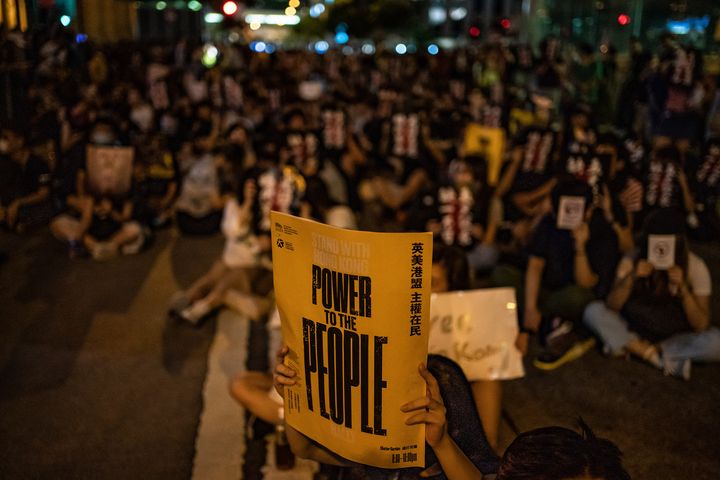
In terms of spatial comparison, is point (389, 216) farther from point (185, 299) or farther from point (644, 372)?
point (644, 372)

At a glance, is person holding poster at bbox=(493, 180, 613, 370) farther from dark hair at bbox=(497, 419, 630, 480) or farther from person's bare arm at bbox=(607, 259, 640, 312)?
dark hair at bbox=(497, 419, 630, 480)

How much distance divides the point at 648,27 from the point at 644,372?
43.0 feet

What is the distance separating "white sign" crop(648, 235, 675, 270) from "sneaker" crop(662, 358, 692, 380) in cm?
69

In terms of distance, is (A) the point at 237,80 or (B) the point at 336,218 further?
(A) the point at 237,80

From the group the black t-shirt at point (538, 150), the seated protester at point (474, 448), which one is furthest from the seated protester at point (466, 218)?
the seated protester at point (474, 448)

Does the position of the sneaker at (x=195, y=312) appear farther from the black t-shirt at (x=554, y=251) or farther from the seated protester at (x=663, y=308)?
the seated protester at (x=663, y=308)

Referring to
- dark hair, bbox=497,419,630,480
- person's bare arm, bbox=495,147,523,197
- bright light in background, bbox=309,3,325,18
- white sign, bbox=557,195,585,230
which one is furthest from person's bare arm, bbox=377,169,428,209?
bright light in background, bbox=309,3,325,18

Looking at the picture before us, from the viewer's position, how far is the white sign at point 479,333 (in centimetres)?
330

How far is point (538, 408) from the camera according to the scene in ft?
14.1

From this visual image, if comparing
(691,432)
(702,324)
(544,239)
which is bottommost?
(691,432)

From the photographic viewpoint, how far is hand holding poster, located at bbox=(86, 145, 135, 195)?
7.66 meters

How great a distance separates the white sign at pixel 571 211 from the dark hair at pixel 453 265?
72.4 inches

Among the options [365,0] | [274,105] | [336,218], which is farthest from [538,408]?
[365,0]

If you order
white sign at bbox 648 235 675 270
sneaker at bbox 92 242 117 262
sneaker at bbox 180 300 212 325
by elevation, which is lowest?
sneaker at bbox 180 300 212 325
